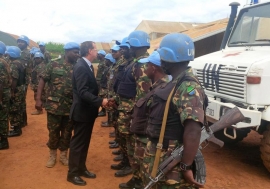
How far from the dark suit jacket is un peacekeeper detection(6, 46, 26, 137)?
2.67 metres

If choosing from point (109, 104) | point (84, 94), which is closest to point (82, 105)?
point (84, 94)

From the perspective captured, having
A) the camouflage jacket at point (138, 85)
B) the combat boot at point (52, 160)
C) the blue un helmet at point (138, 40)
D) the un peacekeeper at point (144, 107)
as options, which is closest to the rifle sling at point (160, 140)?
the un peacekeeper at point (144, 107)

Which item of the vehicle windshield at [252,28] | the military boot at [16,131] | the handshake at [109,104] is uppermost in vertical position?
the vehicle windshield at [252,28]

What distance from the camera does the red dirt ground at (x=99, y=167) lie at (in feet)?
12.7

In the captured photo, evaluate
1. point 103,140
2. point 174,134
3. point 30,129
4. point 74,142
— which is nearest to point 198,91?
point 174,134

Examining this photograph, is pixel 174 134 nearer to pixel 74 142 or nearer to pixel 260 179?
pixel 74 142

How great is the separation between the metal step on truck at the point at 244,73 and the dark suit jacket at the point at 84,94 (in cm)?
170

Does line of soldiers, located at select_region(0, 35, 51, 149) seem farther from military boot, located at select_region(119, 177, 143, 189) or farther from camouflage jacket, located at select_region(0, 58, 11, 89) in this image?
military boot, located at select_region(119, 177, 143, 189)

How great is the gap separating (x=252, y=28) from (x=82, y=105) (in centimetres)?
314

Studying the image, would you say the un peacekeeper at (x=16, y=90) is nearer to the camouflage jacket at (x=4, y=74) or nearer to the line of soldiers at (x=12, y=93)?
the line of soldiers at (x=12, y=93)

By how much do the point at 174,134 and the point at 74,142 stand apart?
2.20 m

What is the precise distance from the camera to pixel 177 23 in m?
18.6

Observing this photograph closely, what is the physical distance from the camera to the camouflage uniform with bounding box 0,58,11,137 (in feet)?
16.5

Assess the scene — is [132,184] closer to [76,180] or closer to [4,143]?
[76,180]
